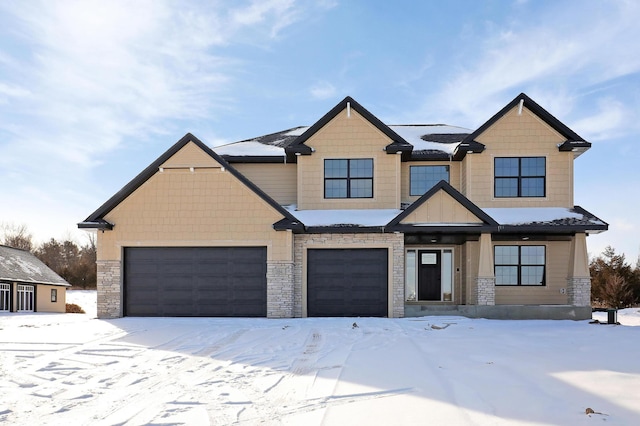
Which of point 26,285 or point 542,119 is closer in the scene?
point 542,119

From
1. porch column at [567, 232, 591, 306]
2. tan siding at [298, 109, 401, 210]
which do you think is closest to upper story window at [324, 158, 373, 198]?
tan siding at [298, 109, 401, 210]

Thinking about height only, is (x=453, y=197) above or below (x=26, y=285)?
above

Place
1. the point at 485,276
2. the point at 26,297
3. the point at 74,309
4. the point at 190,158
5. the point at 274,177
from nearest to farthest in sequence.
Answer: the point at 485,276
the point at 190,158
the point at 274,177
the point at 26,297
the point at 74,309

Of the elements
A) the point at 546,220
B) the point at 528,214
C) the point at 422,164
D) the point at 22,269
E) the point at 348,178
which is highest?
the point at 422,164

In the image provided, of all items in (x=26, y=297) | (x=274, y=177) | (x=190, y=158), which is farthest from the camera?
(x=26, y=297)

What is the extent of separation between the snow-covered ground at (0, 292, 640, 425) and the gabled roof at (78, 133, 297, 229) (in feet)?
14.8

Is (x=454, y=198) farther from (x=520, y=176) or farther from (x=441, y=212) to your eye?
(x=520, y=176)

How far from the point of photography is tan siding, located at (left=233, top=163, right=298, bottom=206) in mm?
19484

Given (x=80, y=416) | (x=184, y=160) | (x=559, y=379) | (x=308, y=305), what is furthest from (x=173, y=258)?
(x=559, y=379)

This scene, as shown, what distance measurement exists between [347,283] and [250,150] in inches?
278

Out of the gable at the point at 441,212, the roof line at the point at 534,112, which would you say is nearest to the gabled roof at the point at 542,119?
the roof line at the point at 534,112

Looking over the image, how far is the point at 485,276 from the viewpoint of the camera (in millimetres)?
16672

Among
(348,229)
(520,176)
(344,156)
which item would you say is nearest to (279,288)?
(348,229)

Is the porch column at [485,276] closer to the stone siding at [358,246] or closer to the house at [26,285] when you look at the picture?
the stone siding at [358,246]
